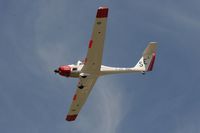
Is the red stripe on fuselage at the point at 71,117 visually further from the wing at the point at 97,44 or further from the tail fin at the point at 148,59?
the tail fin at the point at 148,59

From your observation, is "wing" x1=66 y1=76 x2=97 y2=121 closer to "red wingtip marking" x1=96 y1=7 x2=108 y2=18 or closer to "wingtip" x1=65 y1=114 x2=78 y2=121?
"wingtip" x1=65 y1=114 x2=78 y2=121

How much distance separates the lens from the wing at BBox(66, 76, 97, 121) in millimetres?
57031

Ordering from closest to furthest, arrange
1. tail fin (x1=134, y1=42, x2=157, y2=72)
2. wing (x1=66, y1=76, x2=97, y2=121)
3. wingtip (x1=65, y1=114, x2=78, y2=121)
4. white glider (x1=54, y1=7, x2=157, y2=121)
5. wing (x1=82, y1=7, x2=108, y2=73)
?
wing (x1=82, y1=7, x2=108, y2=73), white glider (x1=54, y1=7, x2=157, y2=121), wing (x1=66, y1=76, x2=97, y2=121), tail fin (x1=134, y1=42, x2=157, y2=72), wingtip (x1=65, y1=114, x2=78, y2=121)

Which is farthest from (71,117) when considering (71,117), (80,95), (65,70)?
(65,70)

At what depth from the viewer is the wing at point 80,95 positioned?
5703 centimetres

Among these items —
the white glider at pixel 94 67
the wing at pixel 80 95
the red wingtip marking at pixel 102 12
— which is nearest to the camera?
the red wingtip marking at pixel 102 12

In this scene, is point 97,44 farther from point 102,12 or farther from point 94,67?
point 102,12

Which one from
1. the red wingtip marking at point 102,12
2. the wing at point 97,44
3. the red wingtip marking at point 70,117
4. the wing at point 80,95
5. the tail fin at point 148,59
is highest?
the red wingtip marking at point 102,12

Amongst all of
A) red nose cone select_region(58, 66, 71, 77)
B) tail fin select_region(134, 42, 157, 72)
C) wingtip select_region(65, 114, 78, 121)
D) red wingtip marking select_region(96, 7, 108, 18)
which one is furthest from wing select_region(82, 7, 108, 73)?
wingtip select_region(65, 114, 78, 121)

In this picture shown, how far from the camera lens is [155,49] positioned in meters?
62.1

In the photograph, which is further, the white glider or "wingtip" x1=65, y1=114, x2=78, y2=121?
"wingtip" x1=65, y1=114, x2=78, y2=121

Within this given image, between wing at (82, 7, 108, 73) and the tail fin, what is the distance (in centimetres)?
825

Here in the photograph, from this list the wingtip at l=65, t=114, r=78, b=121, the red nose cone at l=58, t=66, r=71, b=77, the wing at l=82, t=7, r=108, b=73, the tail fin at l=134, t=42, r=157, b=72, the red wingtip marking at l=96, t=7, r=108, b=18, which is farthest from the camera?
the wingtip at l=65, t=114, r=78, b=121

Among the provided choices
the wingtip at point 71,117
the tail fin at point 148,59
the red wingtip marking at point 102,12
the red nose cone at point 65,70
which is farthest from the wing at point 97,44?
the wingtip at point 71,117
